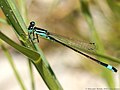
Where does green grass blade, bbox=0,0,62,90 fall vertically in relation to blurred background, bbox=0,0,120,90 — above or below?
above

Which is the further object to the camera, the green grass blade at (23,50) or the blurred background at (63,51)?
the blurred background at (63,51)

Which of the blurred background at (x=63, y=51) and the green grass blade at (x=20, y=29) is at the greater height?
the green grass blade at (x=20, y=29)

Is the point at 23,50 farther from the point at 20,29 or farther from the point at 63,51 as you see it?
the point at 63,51

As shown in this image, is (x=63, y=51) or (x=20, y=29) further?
(x=63, y=51)

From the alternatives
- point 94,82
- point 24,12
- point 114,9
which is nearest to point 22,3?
point 24,12

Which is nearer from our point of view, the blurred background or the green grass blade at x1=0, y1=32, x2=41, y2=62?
the green grass blade at x1=0, y1=32, x2=41, y2=62

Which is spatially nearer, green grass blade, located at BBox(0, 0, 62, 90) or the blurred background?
green grass blade, located at BBox(0, 0, 62, 90)

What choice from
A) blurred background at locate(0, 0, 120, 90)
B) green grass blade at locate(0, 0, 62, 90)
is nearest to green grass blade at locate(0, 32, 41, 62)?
green grass blade at locate(0, 0, 62, 90)

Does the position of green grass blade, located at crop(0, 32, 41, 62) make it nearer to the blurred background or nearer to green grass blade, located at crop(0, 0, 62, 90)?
green grass blade, located at crop(0, 0, 62, 90)

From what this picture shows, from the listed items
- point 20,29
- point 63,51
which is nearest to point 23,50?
point 20,29

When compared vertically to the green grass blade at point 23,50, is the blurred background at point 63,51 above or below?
below

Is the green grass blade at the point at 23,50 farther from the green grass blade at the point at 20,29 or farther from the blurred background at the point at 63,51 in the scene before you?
the blurred background at the point at 63,51

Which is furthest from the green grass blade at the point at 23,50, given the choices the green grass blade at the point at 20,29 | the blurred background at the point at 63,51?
the blurred background at the point at 63,51
